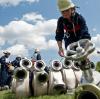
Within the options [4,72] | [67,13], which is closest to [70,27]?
[67,13]

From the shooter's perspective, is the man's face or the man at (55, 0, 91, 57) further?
the man at (55, 0, 91, 57)

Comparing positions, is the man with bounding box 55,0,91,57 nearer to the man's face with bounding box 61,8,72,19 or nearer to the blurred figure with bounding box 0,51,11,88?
the man's face with bounding box 61,8,72,19

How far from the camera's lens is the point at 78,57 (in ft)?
19.8

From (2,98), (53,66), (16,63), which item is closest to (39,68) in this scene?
(53,66)

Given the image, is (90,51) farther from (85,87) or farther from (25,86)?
(25,86)

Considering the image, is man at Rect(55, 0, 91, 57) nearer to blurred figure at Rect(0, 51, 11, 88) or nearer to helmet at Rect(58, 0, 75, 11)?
helmet at Rect(58, 0, 75, 11)

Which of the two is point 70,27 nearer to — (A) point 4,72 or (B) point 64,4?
(B) point 64,4

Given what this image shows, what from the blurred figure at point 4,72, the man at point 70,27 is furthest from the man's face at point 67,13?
the blurred figure at point 4,72

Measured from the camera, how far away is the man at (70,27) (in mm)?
8211

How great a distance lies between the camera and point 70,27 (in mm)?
9023

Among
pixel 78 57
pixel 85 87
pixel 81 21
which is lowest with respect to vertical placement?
pixel 85 87

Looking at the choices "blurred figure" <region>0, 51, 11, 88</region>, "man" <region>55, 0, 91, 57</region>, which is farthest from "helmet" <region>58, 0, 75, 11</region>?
"blurred figure" <region>0, 51, 11, 88</region>

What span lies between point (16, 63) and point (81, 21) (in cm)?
1540

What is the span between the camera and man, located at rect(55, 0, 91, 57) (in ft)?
26.9
